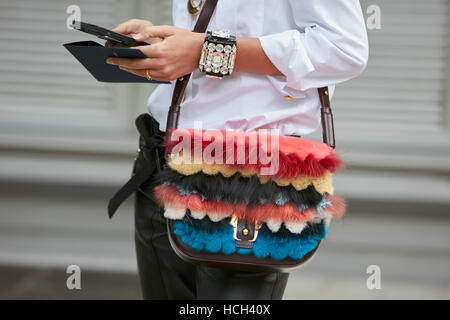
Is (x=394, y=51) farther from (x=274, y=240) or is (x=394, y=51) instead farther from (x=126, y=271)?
(x=274, y=240)

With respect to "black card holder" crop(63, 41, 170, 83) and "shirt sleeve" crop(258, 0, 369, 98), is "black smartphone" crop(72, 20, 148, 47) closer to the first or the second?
"black card holder" crop(63, 41, 170, 83)

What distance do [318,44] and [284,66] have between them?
0.21ft

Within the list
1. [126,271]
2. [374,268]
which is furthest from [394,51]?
[126,271]

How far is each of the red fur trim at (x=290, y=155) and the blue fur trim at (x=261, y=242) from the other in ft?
0.32

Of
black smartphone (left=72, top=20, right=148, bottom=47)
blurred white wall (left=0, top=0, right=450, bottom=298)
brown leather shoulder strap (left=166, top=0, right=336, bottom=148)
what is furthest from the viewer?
blurred white wall (left=0, top=0, right=450, bottom=298)

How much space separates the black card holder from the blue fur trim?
286 millimetres

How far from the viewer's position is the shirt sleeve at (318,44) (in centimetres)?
89

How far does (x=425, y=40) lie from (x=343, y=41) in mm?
2005

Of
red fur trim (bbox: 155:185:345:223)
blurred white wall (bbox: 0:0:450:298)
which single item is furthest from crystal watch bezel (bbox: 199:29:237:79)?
blurred white wall (bbox: 0:0:450:298)

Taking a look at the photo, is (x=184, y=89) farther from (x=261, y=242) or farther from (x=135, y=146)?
(x=135, y=146)

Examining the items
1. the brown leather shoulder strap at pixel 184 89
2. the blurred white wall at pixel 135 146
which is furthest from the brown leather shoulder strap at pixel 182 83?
the blurred white wall at pixel 135 146

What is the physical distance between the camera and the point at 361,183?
2.68 m

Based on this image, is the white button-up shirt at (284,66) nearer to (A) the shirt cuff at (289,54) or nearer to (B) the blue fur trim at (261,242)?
(A) the shirt cuff at (289,54)

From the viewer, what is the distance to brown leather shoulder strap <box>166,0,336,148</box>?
94 cm
